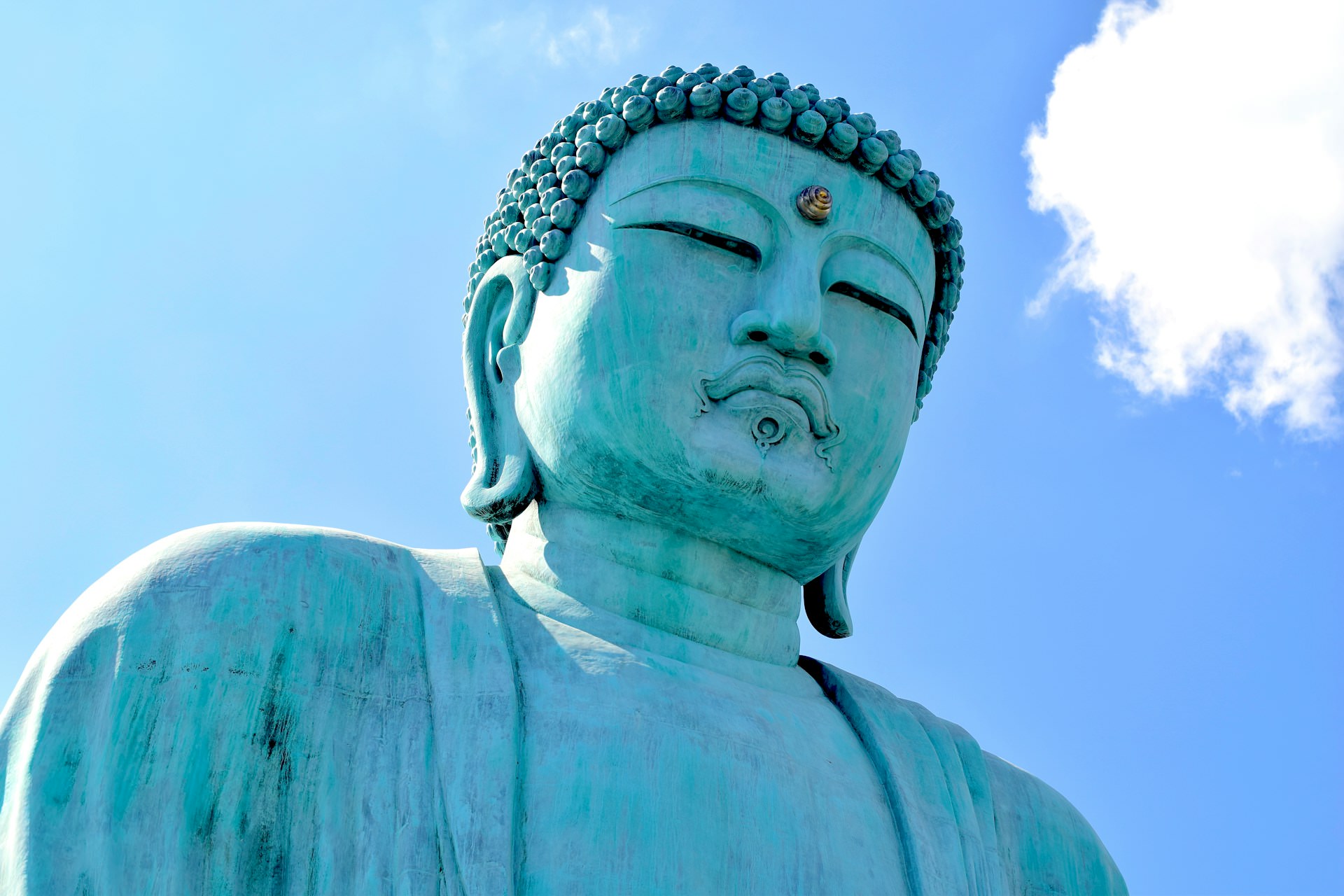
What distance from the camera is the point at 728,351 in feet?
20.5

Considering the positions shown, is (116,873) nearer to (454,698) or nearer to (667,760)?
(454,698)

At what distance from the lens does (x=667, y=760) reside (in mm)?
5648

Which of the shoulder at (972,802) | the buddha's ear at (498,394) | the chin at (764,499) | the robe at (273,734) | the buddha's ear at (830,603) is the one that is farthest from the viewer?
the buddha's ear at (830,603)

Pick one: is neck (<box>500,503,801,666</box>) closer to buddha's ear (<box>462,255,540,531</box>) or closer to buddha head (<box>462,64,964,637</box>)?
buddha head (<box>462,64,964,637</box>)

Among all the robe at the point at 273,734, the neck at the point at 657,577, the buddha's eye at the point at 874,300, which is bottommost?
the robe at the point at 273,734

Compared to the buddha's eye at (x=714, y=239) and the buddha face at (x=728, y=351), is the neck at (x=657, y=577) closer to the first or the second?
the buddha face at (x=728, y=351)

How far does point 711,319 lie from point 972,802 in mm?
1997

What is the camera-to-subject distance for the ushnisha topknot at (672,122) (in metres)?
6.66

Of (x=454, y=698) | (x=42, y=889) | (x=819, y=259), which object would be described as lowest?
(x=42, y=889)

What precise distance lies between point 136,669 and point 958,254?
12.1 feet

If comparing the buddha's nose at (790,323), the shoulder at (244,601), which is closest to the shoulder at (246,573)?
the shoulder at (244,601)

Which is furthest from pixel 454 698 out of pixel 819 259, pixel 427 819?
pixel 819 259

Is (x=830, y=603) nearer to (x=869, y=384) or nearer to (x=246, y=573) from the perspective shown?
(x=869, y=384)

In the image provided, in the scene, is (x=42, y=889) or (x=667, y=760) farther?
(x=667, y=760)
